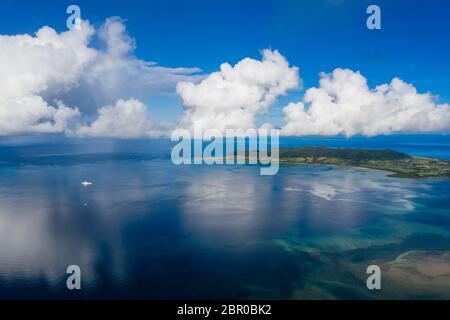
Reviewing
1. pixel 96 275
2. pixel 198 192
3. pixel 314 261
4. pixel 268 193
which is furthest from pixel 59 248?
pixel 268 193

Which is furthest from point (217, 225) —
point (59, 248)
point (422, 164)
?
point (422, 164)

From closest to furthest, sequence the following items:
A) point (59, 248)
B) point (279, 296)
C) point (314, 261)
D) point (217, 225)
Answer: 1. point (279, 296)
2. point (314, 261)
3. point (59, 248)
4. point (217, 225)
